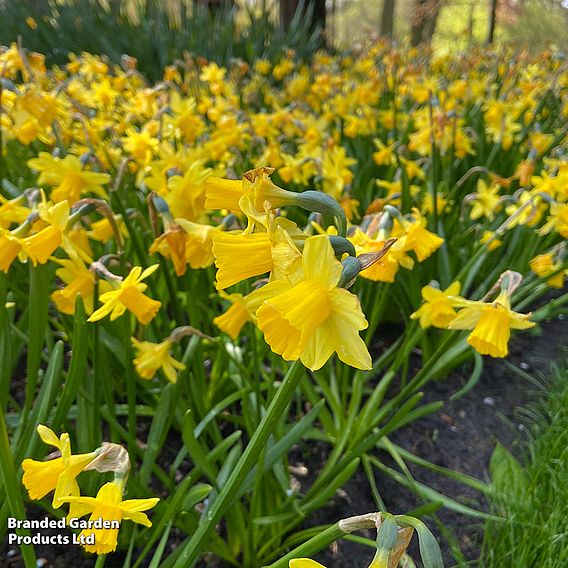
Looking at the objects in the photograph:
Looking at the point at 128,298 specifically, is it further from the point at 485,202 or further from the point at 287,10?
the point at 287,10

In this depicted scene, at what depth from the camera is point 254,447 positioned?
73 cm

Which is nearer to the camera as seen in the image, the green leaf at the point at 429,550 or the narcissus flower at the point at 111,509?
the green leaf at the point at 429,550

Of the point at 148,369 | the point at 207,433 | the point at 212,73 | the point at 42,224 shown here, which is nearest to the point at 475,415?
the point at 207,433

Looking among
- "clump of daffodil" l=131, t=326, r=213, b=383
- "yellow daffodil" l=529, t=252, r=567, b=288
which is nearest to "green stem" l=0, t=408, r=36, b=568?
"clump of daffodil" l=131, t=326, r=213, b=383

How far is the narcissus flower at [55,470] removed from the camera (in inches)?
32.7

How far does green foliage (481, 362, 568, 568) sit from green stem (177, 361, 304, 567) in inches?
29.2

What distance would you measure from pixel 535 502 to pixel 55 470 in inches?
44.0

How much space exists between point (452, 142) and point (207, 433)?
172cm

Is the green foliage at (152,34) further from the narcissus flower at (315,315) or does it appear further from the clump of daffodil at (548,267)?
the narcissus flower at (315,315)

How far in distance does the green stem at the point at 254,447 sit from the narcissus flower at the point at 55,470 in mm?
212

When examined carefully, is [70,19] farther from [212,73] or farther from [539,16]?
[539,16]

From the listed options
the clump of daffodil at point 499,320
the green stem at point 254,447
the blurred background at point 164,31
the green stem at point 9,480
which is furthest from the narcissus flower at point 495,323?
the blurred background at point 164,31

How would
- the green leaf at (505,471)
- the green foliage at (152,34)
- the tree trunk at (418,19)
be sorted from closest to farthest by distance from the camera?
the green leaf at (505,471) < the green foliage at (152,34) < the tree trunk at (418,19)

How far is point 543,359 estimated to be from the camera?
2.17m
